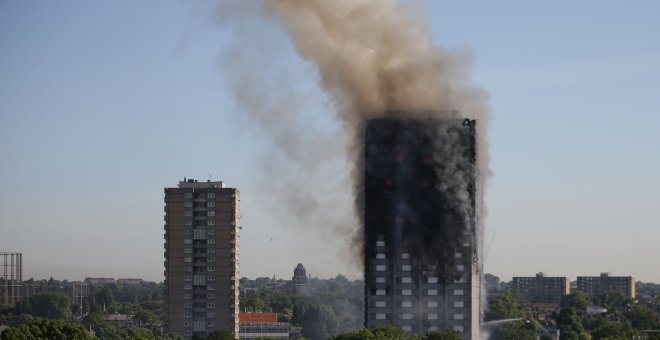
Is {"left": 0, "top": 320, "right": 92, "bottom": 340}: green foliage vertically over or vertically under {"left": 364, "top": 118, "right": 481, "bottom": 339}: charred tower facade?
under

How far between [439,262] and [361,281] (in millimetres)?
10429

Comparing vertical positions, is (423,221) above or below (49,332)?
above

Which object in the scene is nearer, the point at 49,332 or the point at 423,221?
the point at 423,221

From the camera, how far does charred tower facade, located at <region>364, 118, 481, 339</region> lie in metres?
178

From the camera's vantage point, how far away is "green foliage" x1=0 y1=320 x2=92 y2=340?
179 m

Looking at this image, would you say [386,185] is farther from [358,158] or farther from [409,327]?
[409,327]

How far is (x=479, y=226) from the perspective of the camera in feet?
588

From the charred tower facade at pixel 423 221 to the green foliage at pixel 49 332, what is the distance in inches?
1262

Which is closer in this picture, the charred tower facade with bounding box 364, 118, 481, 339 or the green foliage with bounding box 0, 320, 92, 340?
the charred tower facade with bounding box 364, 118, 481, 339

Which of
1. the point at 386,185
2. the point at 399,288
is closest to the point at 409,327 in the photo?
the point at 399,288

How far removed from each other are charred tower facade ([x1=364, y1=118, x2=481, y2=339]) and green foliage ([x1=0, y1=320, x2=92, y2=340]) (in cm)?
3206

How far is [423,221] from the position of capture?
178 m

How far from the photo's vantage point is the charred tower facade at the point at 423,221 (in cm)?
17788

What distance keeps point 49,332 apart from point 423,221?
139ft
